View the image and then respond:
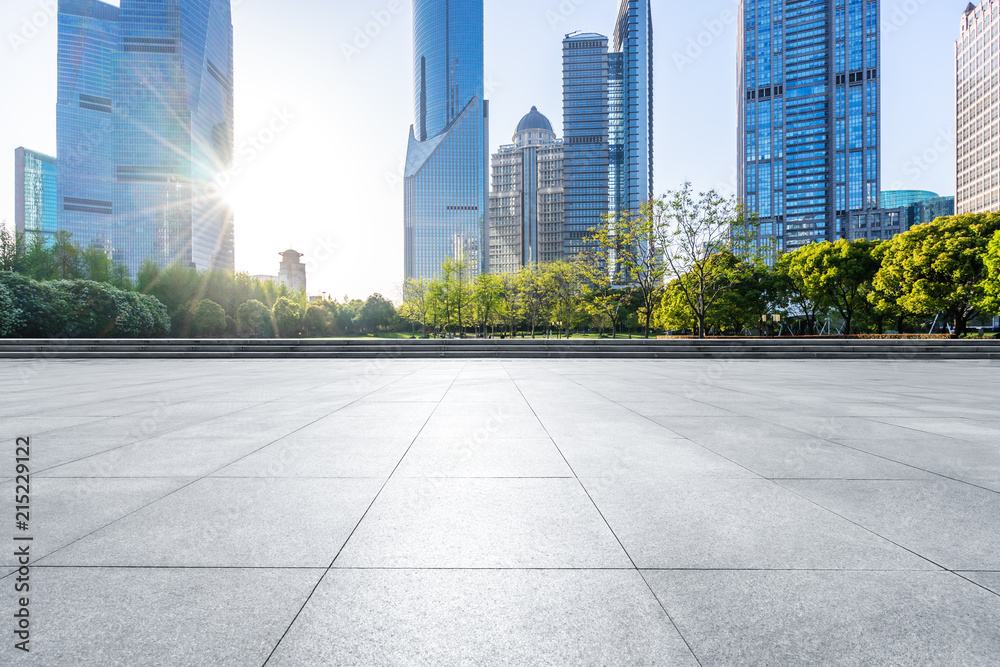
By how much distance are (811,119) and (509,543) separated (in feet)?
663

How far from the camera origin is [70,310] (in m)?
34.3

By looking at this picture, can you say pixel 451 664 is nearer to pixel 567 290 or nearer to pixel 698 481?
pixel 698 481

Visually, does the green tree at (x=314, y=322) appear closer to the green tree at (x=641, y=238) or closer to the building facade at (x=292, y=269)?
the green tree at (x=641, y=238)

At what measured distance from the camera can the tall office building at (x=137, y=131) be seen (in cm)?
11738

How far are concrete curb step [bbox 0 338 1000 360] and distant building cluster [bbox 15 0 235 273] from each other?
116546mm

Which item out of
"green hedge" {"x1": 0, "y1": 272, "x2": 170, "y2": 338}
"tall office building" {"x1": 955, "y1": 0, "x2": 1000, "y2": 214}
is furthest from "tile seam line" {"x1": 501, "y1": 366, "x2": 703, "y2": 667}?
"tall office building" {"x1": 955, "y1": 0, "x2": 1000, "y2": 214}

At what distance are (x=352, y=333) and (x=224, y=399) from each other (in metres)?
81.1

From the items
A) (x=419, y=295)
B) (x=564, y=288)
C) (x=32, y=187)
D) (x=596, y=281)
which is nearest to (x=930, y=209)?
(x=564, y=288)

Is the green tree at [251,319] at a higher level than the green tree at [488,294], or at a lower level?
lower

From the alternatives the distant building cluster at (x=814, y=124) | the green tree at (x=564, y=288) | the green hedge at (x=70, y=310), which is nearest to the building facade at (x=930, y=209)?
the distant building cluster at (x=814, y=124)

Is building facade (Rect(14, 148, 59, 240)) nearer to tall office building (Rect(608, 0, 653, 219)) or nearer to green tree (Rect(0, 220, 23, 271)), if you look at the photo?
green tree (Rect(0, 220, 23, 271))

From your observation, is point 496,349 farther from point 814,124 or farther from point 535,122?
point 814,124

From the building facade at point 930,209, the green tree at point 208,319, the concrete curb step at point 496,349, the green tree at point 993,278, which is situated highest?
the building facade at point 930,209

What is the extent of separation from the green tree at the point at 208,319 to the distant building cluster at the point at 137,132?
86552mm
